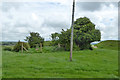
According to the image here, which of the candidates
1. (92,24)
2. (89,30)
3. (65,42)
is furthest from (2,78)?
(92,24)

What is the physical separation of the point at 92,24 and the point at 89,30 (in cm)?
191

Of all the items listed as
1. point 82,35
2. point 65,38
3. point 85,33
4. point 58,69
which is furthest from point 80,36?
point 58,69

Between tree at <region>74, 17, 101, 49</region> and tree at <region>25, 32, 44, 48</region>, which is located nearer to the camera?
tree at <region>74, 17, 101, 49</region>

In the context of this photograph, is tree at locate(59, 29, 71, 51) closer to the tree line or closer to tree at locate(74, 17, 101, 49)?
the tree line

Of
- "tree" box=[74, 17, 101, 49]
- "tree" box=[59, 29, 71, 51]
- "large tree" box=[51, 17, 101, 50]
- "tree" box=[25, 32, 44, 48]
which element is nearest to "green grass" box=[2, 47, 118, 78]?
"tree" box=[59, 29, 71, 51]

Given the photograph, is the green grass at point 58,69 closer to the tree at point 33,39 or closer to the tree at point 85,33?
the tree at point 85,33

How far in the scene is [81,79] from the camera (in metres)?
4.54

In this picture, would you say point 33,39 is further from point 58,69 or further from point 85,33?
point 58,69

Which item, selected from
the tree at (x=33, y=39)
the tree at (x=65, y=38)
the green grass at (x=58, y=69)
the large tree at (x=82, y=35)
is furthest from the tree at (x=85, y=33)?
the tree at (x=33, y=39)

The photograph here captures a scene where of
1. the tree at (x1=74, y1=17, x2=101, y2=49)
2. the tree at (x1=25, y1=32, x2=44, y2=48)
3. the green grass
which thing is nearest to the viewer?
the green grass

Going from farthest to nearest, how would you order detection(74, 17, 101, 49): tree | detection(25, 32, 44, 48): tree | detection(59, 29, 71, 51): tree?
detection(25, 32, 44, 48): tree → detection(74, 17, 101, 49): tree → detection(59, 29, 71, 51): tree

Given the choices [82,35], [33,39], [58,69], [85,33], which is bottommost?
[58,69]

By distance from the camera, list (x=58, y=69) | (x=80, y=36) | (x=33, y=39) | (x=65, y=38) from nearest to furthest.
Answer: (x=58, y=69) → (x=65, y=38) → (x=80, y=36) → (x=33, y=39)

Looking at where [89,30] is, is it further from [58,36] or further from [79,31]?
[58,36]
